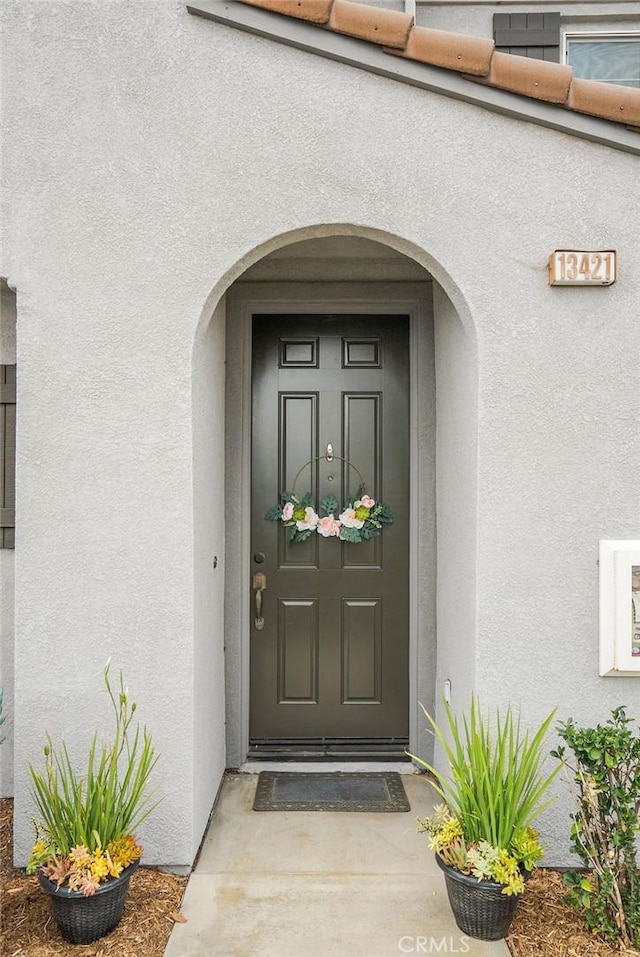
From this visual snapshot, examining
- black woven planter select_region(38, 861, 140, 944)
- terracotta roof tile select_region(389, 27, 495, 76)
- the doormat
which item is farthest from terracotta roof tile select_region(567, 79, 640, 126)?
black woven planter select_region(38, 861, 140, 944)

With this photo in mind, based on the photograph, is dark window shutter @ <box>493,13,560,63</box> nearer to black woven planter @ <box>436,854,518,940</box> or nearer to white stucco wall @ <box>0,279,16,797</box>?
white stucco wall @ <box>0,279,16,797</box>

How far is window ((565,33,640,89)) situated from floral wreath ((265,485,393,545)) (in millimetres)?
2889

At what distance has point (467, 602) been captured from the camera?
2744mm

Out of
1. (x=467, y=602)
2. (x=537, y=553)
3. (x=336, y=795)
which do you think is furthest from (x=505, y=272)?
(x=336, y=795)

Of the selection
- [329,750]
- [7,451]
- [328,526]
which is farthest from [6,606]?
[329,750]

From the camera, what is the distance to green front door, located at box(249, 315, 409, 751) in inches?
145

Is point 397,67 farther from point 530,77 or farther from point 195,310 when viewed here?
point 195,310

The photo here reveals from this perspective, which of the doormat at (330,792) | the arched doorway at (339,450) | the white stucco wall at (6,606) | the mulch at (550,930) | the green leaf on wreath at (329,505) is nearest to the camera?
the mulch at (550,930)

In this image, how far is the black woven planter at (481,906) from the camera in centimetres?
215

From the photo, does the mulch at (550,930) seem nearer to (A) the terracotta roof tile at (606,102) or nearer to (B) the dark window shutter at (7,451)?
(B) the dark window shutter at (7,451)

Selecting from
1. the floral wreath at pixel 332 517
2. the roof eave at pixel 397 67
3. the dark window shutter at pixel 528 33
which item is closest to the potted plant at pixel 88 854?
the floral wreath at pixel 332 517

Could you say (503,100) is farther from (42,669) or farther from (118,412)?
(42,669)

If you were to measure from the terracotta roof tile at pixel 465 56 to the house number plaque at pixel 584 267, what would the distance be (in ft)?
1.77

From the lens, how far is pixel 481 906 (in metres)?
2.18
